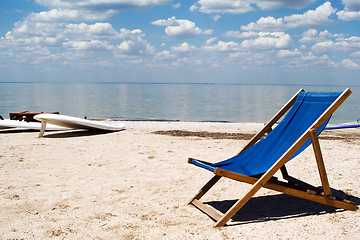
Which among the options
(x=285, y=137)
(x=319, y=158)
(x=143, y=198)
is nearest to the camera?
(x=319, y=158)

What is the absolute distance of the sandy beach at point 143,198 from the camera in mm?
3115

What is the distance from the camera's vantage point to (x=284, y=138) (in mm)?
3682

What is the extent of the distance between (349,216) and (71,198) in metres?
3.00

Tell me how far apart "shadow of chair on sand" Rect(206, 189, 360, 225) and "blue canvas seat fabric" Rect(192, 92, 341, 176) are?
0.46 meters

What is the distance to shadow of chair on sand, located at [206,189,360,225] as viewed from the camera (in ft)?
11.4

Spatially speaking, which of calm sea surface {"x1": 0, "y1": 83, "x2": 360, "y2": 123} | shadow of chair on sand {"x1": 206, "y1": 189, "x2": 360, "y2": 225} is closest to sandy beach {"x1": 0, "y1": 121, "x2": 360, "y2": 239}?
shadow of chair on sand {"x1": 206, "y1": 189, "x2": 360, "y2": 225}

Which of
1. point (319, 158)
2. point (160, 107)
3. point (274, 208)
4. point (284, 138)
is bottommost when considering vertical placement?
point (160, 107)

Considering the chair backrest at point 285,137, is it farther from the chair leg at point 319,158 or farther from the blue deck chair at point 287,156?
the chair leg at point 319,158

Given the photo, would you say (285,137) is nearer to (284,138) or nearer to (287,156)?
(284,138)

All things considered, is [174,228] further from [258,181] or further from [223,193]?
[223,193]

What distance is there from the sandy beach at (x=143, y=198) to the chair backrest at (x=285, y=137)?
499 mm

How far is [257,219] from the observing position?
3.42 m

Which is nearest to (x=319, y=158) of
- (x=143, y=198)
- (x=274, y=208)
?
(x=274, y=208)

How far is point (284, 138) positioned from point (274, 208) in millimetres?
779
